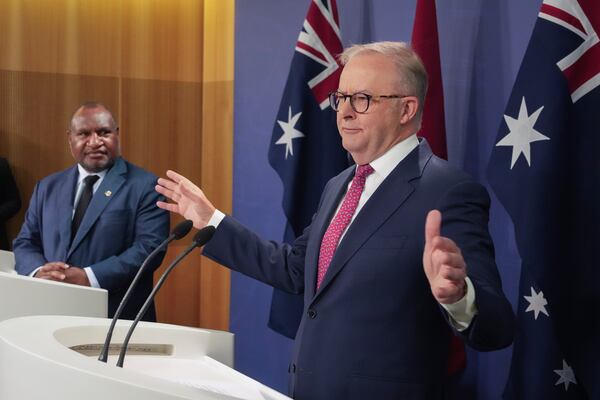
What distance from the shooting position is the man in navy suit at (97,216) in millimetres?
3945

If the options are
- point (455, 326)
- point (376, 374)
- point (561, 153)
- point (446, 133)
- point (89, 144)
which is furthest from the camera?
point (89, 144)

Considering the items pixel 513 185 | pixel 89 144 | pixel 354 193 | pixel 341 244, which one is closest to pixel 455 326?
pixel 341 244

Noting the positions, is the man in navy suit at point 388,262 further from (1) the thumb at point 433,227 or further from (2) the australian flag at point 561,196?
(2) the australian flag at point 561,196

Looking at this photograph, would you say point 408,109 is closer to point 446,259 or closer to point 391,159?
point 391,159

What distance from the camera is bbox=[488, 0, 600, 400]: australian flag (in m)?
2.92

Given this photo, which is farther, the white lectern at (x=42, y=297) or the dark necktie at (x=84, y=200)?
the dark necktie at (x=84, y=200)

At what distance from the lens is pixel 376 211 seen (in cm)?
228

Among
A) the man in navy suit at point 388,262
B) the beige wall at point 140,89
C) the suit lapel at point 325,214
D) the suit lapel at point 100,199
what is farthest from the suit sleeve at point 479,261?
the beige wall at point 140,89

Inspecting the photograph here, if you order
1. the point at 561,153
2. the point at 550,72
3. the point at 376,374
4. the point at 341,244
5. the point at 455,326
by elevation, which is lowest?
the point at 376,374

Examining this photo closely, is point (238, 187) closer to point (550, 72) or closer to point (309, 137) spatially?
point (309, 137)

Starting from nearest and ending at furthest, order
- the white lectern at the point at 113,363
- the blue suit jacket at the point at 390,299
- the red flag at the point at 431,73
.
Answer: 1. the white lectern at the point at 113,363
2. the blue suit jacket at the point at 390,299
3. the red flag at the point at 431,73

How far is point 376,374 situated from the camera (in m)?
2.16

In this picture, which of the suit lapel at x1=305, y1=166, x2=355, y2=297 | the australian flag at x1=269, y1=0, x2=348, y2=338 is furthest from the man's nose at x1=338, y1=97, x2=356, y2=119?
the australian flag at x1=269, y1=0, x2=348, y2=338

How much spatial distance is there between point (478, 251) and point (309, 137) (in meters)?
2.34
